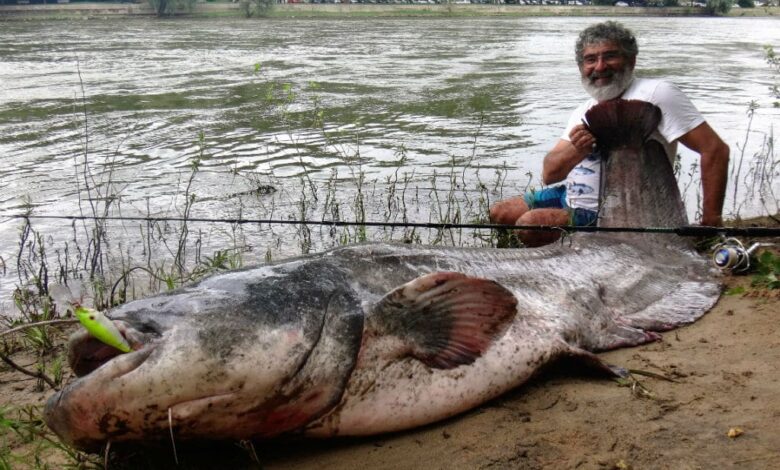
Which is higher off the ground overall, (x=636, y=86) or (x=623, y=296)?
(x=636, y=86)

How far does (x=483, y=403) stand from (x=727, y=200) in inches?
200

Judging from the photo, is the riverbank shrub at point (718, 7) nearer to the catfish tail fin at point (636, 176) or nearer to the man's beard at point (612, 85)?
the man's beard at point (612, 85)

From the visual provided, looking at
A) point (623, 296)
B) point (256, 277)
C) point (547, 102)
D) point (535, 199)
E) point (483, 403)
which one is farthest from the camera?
point (547, 102)

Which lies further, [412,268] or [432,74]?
[432,74]

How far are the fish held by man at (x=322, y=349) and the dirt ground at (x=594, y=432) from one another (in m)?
0.09

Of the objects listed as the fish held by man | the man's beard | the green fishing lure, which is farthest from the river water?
the green fishing lure

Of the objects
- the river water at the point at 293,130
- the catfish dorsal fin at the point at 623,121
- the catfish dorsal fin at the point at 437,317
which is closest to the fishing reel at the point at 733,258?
the catfish dorsal fin at the point at 623,121

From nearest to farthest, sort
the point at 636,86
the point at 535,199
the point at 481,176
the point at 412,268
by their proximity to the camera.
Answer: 1. the point at 412,268
2. the point at 636,86
3. the point at 535,199
4. the point at 481,176

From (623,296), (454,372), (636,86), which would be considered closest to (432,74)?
(636,86)

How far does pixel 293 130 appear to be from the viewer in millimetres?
10562

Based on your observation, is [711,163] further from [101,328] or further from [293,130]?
[293,130]

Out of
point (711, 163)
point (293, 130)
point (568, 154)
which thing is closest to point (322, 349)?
point (568, 154)

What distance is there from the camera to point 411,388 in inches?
107

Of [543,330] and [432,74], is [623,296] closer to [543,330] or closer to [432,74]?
[543,330]
